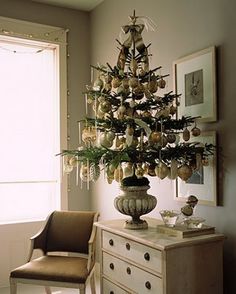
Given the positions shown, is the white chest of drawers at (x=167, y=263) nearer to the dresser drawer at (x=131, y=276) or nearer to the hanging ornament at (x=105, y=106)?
the dresser drawer at (x=131, y=276)

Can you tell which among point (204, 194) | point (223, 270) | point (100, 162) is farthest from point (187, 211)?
point (100, 162)

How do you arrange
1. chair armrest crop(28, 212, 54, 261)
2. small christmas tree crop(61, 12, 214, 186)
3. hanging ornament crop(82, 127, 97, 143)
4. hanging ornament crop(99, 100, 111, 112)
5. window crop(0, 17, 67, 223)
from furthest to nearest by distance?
window crop(0, 17, 67, 223) → chair armrest crop(28, 212, 54, 261) → hanging ornament crop(82, 127, 97, 143) → hanging ornament crop(99, 100, 111, 112) → small christmas tree crop(61, 12, 214, 186)

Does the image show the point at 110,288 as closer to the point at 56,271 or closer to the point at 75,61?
the point at 56,271

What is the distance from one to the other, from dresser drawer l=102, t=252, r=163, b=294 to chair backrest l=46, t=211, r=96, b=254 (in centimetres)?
50

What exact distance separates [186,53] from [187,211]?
1117 millimetres

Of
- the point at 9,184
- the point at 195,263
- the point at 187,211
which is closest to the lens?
the point at 195,263

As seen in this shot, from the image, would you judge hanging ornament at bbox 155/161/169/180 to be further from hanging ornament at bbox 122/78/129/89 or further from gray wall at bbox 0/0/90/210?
gray wall at bbox 0/0/90/210

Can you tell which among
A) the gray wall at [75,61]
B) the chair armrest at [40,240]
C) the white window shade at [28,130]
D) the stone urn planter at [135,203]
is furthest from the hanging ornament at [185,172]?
the gray wall at [75,61]

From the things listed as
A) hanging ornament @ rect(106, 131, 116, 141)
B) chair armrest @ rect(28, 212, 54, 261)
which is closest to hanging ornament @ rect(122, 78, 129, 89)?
hanging ornament @ rect(106, 131, 116, 141)

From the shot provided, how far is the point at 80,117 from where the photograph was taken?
12.8 feet

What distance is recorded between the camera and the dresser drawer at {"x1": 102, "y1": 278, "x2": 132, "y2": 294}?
7.73 ft

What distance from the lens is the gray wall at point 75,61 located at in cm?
377

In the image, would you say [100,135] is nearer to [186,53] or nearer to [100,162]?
[100,162]

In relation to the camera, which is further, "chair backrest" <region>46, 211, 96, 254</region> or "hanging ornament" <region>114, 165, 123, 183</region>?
"chair backrest" <region>46, 211, 96, 254</region>
